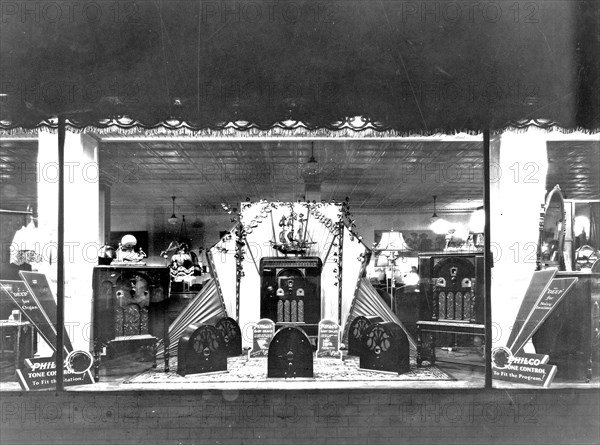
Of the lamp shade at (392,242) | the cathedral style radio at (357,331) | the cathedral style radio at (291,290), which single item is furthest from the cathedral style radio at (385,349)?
the lamp shade at (392,242)

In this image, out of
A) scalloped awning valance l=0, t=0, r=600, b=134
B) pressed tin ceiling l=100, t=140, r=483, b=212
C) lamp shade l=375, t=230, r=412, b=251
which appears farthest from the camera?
lamp shade l=375, t=230, r=412, b=251

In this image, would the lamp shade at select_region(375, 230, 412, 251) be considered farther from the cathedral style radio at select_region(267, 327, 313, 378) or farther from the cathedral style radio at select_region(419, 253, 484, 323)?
the cathedral style radio at select_region(267, 327, 313, 378)

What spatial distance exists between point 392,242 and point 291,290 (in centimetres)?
192

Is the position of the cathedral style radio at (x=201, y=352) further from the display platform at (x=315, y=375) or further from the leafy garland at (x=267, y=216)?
the leafy garland at (x=267, y=216)

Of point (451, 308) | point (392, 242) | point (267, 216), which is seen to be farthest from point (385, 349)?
point (392, 242)

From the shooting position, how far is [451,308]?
21.1 ft

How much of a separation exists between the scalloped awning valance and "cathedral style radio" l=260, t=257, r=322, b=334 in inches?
110

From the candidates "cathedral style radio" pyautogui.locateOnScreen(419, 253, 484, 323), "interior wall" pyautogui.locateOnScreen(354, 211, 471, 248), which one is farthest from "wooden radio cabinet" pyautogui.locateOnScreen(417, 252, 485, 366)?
"interior wall" pyautogui.locateOnScreen(354, 211, 471, 248)

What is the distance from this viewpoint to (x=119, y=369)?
19.5 ft

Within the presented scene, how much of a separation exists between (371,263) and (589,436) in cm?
363

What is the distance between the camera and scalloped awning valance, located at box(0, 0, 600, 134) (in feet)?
16.4

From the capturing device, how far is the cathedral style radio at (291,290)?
7430mm

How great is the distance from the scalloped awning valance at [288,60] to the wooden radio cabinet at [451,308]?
6.26ft

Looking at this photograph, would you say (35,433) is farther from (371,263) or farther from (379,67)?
(371,263)
